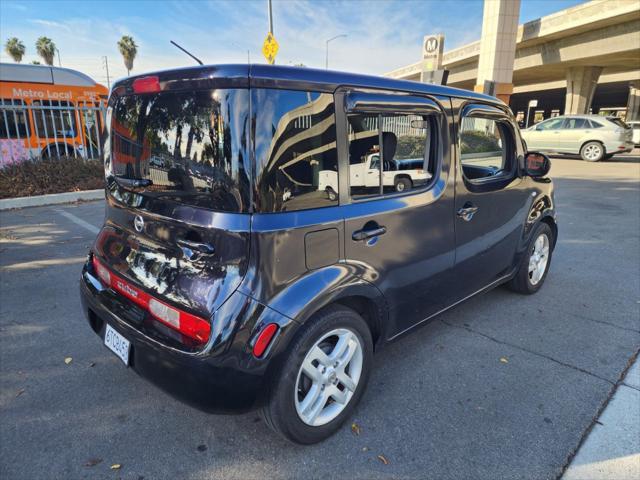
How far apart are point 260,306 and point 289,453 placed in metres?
0.90

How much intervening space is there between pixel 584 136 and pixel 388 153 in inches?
682

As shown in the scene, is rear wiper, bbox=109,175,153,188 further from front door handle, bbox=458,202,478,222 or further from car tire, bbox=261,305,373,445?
front door handle, bbox=458,202,478,222

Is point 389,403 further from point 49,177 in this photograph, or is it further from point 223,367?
point 49,177

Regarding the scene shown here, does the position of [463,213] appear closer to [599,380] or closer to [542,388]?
[542,388]

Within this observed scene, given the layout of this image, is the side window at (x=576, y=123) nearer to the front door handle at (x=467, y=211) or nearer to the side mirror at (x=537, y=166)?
the side mirror at (x=537, y=166)

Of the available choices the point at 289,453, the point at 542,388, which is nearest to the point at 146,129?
the point at 289,453

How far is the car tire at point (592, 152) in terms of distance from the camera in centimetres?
1600

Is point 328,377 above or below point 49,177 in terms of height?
below

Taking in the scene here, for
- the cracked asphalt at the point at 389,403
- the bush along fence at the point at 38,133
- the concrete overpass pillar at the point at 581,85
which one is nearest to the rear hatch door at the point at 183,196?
the cracked asphalt at the point at 389,403

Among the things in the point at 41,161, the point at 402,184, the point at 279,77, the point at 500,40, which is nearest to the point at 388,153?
the point at 402,184

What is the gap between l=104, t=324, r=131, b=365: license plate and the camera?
2.12 metres

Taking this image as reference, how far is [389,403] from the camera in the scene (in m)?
2.54

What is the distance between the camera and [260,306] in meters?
1.81

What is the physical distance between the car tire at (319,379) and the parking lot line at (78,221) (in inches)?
203
